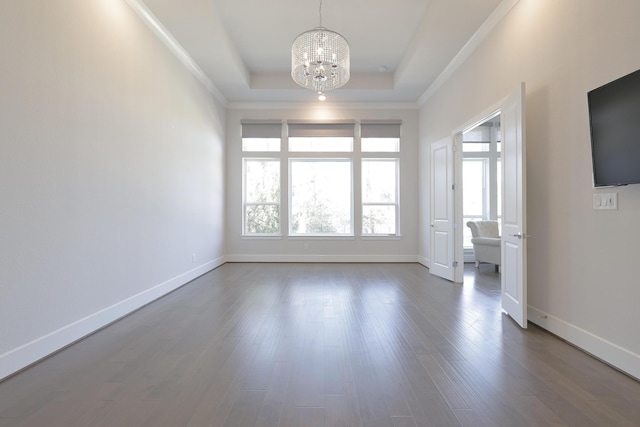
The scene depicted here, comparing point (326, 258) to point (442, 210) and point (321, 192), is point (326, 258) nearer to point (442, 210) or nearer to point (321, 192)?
point (321, 192)

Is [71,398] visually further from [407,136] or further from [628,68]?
[407,136]

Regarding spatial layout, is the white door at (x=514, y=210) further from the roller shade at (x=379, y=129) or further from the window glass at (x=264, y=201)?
the window glass at (x=264, y=201)

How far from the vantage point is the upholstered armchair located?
6.00 metres

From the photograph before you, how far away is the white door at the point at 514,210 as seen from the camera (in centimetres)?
308

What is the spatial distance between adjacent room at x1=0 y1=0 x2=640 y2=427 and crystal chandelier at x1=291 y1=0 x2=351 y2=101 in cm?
2

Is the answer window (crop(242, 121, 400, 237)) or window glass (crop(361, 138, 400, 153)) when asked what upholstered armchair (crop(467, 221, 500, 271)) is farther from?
window glass (crop(361, 138, 400, 153))

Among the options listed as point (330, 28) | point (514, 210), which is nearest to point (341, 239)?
point (330, 28)

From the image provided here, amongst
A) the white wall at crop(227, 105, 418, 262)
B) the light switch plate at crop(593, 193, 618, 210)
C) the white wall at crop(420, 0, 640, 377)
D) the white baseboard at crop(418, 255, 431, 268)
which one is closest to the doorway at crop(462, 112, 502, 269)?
the white baseboard at crop(418, 255, 431, 268)

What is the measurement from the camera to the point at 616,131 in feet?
7.22

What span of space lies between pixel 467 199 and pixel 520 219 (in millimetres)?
4760

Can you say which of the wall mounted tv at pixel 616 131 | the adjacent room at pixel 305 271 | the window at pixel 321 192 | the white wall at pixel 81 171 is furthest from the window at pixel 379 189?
the wall mounted tv at pixel 616 131

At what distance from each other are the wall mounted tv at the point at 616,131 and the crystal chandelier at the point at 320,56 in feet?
7.50

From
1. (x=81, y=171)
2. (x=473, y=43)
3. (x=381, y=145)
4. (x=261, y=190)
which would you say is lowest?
(x=81, y=171)

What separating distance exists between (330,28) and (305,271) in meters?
3.83
